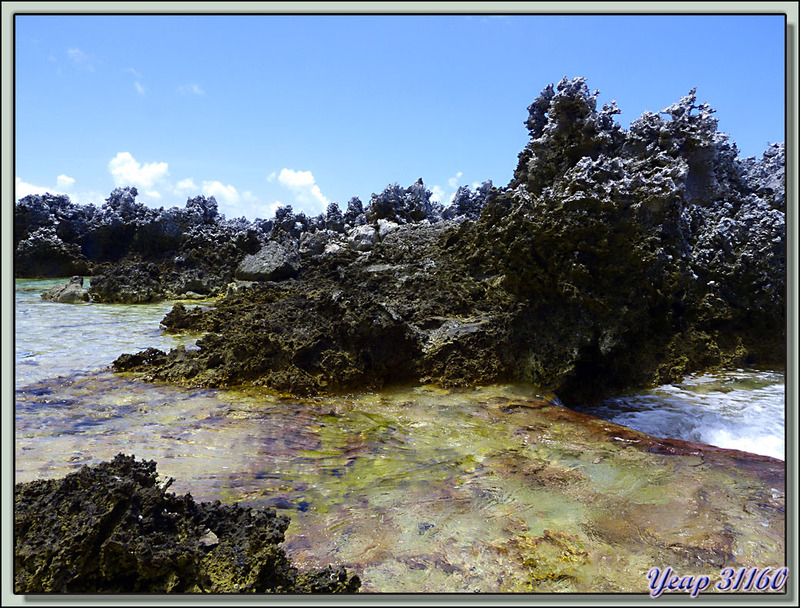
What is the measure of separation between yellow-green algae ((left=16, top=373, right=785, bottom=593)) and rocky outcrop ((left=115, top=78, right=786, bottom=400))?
2.26 ft

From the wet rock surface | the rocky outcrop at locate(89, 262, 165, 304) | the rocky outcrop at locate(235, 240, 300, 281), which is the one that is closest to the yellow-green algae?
the wet rock surface

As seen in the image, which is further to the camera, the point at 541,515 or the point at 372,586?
the point at 541,515

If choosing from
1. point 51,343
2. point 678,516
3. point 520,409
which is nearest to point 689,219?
point 520,409

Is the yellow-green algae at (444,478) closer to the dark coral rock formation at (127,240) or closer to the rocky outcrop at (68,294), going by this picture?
the rocky outcrop at (68,294)

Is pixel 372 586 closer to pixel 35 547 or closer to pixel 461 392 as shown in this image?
pixel 35 547

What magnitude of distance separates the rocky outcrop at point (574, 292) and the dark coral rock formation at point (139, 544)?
2.95m

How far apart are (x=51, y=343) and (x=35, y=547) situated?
597cm

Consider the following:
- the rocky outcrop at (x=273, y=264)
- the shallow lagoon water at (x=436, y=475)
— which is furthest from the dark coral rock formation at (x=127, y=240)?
the shallow lagoon water at (x=436, y=475)

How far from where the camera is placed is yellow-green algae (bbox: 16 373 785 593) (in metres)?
2.10

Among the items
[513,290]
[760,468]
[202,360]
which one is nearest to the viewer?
[760,468]

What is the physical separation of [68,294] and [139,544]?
11375 millimetres

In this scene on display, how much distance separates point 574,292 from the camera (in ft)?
17.4

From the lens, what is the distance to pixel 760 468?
10.6 feet

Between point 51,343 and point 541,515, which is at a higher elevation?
point 51,343
